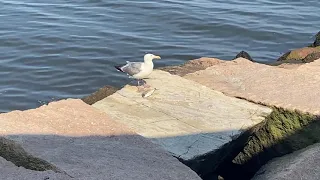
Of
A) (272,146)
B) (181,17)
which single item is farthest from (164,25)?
(272,146)

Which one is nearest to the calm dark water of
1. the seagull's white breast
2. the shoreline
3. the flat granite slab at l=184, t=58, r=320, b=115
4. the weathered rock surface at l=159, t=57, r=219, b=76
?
the weathered rock surface at l=159, t=57, r=219, b=76

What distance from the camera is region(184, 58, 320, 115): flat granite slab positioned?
5.30m

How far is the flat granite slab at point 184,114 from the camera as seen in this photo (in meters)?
4.61

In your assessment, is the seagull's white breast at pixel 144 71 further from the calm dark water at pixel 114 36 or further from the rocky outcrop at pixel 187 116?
the calm dark water at pixel 114 36

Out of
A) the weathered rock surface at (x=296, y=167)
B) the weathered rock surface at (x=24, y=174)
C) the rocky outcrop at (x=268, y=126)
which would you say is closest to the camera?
the weathered rock surface at (x=24, y=174)

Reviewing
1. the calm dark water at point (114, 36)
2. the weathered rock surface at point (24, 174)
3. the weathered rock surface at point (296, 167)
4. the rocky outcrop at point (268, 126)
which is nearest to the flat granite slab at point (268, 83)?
the rocky outcrop at point (268, 126)

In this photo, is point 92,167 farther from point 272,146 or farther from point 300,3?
point 300,3

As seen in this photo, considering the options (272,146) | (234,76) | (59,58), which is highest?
(234,76)

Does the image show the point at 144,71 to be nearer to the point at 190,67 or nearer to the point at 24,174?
the point at 190,67

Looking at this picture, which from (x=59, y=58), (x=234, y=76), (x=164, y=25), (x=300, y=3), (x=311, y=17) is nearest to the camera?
(x=234, y=76)

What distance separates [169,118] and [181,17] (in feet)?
32.9

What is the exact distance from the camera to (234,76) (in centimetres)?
612

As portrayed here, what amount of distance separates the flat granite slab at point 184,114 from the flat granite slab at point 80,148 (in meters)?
0.23

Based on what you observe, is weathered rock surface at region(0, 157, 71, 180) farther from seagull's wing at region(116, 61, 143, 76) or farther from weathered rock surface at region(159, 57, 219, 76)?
weathered rock surface at region(159, 57, 219, 76)
